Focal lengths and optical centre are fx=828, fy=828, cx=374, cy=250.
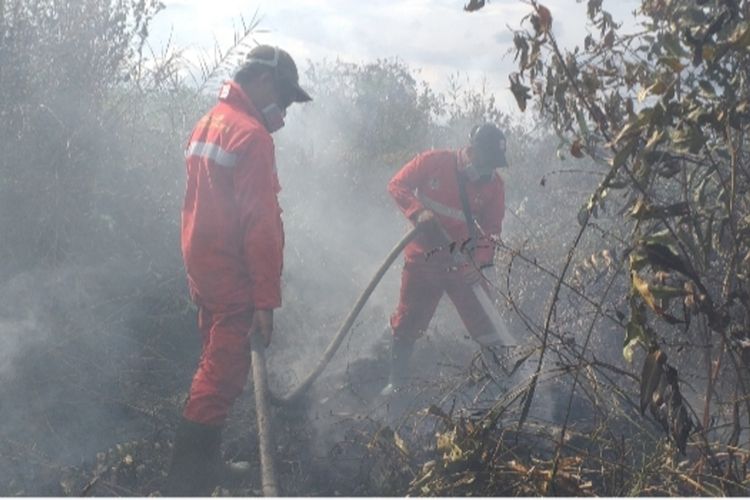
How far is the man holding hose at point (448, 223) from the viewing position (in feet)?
19.9

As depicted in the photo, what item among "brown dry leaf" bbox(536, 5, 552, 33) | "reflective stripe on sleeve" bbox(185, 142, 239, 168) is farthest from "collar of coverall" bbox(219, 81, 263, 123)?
"brown dry leaf" bbox(536, 5, 552, 33)

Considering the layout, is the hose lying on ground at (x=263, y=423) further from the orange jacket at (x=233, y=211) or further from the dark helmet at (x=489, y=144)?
the dark helmet at (x=489, y=144)

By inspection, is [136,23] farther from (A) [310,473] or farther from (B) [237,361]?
(A) [310,473]

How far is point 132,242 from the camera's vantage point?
580cm

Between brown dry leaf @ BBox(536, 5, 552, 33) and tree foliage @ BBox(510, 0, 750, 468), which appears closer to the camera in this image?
tree foliage @ BBox(510, 0, 750, 468)

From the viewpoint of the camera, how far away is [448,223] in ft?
20.2

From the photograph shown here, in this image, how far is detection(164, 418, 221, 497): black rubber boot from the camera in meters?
4.18

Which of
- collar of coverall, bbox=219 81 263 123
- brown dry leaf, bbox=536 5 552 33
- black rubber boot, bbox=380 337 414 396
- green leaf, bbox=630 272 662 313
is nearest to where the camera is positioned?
green leaf, bbox=630 272 662 313

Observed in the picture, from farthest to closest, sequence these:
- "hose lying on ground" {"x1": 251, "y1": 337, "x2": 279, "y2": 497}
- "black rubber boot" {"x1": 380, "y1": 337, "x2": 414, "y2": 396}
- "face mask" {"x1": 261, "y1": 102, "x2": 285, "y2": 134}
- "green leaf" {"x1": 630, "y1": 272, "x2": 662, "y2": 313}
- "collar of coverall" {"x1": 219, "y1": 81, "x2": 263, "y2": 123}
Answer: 1. "black rubber boot" {"x1": 380, "y1": 337, "x2": 414, "y2": 396}
2. "face mask" {"x1": 261, "y1": 102, "x2": 285, "y2": 134}
3. "collar of coverall" {"x1": 219, "y1": 81, "x2": 263, "y2": 123}
4. "hose lying on ground" {"x1": 251, "y1": 337, "x2": 279, "y2": 497}
5. "green leaf" {"x1": 630, "y1": 272, "x2": 662, "y2": 313}

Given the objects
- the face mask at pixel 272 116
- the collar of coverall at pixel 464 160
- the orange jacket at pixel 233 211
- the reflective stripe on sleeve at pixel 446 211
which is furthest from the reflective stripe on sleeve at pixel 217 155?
the collar of coverall at pixel 464 160

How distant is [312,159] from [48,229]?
448 cm

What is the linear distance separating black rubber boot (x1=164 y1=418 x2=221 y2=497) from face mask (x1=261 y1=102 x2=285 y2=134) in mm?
1610

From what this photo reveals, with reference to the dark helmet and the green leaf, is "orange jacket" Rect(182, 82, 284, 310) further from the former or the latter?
the green leaf

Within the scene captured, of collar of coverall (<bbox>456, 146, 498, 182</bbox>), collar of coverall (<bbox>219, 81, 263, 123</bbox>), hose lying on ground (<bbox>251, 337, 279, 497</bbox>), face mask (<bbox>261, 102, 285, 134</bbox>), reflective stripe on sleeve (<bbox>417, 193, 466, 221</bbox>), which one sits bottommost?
hose lying on ground (<bbox>251, 337, 279, 497</bbox>)
